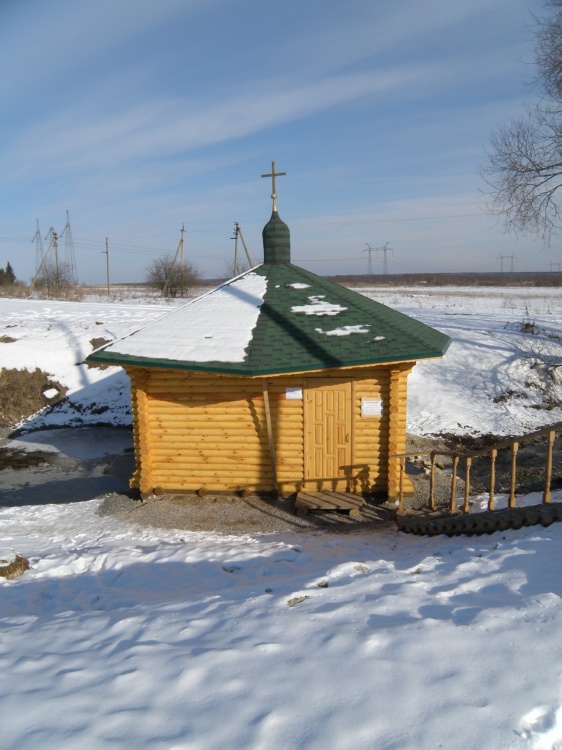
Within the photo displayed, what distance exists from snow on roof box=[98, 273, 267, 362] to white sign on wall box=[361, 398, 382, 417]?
2.27 metres

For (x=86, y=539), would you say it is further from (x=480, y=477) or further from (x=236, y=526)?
(x=480, y=477)

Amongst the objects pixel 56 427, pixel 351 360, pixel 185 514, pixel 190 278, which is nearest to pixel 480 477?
pixel 351 360

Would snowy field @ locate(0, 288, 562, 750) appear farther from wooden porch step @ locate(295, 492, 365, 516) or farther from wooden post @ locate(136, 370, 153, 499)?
wooden post @ locate(136, 370, 153, 499)

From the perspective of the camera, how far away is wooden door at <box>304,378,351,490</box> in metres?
9.35

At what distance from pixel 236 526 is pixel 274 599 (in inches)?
168

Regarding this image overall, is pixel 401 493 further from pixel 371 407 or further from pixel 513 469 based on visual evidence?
pixel 513 469

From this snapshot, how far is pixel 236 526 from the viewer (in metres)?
8.67

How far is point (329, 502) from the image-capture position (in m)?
9.10

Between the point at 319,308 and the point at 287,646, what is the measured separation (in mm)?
7200

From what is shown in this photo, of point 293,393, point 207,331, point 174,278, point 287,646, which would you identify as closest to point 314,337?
point 293,393

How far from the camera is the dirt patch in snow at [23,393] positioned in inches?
664

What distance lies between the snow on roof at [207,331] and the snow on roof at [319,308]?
32.3 inches

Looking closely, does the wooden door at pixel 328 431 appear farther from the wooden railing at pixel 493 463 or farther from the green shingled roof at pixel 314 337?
the wooden railing at pixel 493 463

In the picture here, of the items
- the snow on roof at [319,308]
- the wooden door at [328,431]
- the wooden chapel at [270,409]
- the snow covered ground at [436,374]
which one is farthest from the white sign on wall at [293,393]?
the snow covered ground at [436,374]
